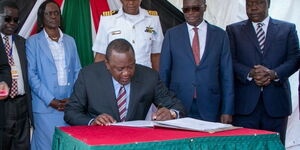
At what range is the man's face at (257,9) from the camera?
4949 mm

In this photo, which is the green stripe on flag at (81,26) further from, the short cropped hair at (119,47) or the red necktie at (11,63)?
the short cropped hair at (119,47)

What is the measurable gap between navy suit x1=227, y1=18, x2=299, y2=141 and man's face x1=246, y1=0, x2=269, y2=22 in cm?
10

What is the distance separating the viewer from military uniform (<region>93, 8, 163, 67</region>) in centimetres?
486

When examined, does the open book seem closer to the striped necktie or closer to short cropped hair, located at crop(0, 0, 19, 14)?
the striped necktie

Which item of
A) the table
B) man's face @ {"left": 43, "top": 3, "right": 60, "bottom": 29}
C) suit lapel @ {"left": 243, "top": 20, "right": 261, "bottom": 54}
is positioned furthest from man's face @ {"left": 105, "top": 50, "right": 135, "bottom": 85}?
suit lapel @ {"left": 243, "top": 20, "right": 261, "bottom": 54}

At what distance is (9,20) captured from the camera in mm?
4699

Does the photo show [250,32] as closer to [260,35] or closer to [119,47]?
[260,35]

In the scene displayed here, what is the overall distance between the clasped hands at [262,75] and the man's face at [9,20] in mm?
2341

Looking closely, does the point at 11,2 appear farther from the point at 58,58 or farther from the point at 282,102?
the point at 282,102

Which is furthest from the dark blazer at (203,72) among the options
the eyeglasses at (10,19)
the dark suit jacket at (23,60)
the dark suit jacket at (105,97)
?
the eyeglasses at (10,19)

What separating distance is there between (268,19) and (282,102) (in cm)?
86

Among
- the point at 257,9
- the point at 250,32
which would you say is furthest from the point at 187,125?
the point at 257,9

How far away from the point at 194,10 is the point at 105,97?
142cm

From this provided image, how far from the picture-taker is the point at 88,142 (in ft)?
8.94
